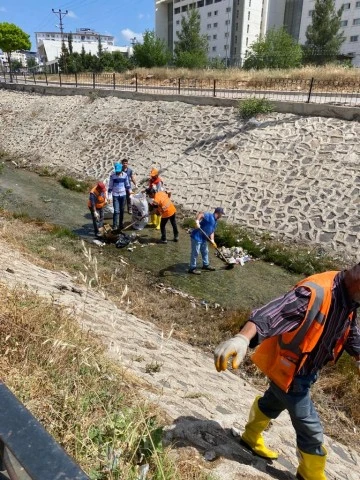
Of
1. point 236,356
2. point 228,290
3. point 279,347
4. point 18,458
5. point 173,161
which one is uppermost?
point 18,458

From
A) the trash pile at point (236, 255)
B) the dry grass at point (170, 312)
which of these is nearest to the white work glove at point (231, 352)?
the dry grass at point (170, 312)

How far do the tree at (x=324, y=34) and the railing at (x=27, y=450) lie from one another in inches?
2089

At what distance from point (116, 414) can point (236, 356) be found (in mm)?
917

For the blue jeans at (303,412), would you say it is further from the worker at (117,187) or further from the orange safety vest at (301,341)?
the worker at (117,187)

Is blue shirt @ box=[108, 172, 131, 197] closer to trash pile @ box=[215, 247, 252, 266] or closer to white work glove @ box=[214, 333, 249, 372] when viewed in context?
trash pile @ box=[215, 247, 252, 266]

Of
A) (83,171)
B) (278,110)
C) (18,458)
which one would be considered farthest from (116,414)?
(83,171)

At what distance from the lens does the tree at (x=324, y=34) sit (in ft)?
155

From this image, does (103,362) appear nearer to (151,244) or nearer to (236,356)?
(236,356)

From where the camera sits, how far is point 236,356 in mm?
2398

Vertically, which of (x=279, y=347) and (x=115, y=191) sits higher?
(x=279, y=347)

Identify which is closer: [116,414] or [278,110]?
[116,414]

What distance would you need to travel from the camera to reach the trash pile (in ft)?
31.7

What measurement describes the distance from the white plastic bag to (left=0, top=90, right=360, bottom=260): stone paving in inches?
83.7

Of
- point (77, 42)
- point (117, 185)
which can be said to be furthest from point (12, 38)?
point (77, 42)
